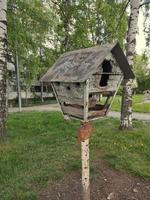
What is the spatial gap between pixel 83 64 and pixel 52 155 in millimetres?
3163

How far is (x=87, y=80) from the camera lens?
146 inches

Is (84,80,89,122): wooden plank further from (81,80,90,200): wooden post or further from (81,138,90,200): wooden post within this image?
(81,138,90,200): wooden post


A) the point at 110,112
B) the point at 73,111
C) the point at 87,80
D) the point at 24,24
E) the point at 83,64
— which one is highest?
the point at 24,24

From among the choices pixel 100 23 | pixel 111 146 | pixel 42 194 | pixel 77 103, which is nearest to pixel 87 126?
pixel 77 103

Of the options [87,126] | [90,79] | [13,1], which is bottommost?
[87,126]

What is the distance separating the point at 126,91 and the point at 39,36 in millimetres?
7296

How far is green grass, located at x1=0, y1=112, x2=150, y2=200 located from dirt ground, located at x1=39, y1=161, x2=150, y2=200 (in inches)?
7.2

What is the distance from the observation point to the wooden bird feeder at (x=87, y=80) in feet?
12.6

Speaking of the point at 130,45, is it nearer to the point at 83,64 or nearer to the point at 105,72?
the point at 105,72

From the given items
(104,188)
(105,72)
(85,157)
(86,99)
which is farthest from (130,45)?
(86,99)

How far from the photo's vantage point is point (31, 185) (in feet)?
17.4

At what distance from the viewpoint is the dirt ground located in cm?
504

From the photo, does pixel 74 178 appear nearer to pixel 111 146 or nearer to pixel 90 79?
pixel 111 146

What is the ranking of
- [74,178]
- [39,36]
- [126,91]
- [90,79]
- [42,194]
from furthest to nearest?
[39,36]
[126,91]
[74,178]
[42,194]
[90,79]
